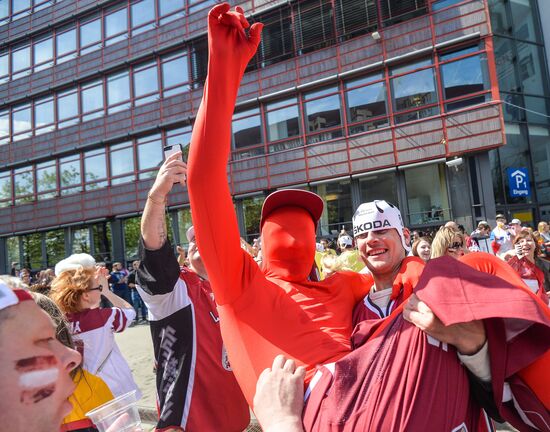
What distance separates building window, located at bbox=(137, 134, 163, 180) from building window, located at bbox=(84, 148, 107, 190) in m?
2.05

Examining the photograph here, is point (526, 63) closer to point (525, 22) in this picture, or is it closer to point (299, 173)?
point (525, 22)

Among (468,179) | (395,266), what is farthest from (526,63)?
(395,266)

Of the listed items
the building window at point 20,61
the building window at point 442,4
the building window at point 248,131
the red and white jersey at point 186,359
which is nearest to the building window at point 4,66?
the building window at point 20,61

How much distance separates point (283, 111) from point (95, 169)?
932cm

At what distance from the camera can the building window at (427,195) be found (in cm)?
1348

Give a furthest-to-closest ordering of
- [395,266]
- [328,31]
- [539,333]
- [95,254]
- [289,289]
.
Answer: [95,254] < [328,31] < [395,266] < [289,289] < [539,333]

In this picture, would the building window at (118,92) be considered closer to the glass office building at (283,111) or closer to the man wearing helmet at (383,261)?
the glass office building at (283,111)

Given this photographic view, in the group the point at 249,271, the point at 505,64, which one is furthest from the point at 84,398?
the point at 505,64

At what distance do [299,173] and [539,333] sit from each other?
14.3 metres

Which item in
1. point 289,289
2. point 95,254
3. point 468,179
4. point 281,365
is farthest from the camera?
point 95,254

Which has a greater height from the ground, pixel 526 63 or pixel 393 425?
pixel 526 63

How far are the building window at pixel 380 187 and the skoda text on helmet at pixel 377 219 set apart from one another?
12255 mm

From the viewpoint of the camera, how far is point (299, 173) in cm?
1539

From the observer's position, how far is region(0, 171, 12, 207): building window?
21.4 metres
